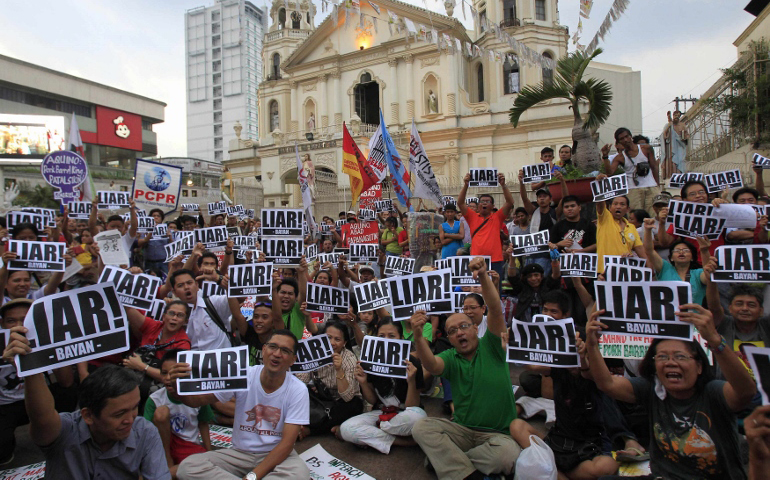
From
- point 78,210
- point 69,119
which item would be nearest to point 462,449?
point 78,210

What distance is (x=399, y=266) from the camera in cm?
727

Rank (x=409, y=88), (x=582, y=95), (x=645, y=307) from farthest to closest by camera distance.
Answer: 1. (x=409, y=88)
2. (x=582, y=95)
3. (x=645, y=307)

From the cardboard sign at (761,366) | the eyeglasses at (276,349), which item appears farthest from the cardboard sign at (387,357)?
the cardboard sign at (761,366)

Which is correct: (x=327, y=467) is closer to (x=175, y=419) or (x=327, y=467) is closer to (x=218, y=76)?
(x=175, y=419)

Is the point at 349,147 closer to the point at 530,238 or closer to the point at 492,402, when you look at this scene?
the point at 530,238

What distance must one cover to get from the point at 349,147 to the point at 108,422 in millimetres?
10228

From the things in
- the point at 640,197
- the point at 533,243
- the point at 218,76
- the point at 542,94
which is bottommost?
the point at 533,243

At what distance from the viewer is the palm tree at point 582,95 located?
9406 mm

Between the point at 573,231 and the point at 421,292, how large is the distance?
322 cm

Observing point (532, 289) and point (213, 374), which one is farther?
point (532, 289)

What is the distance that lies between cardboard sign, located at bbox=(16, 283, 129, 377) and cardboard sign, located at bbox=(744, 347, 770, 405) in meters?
3.51

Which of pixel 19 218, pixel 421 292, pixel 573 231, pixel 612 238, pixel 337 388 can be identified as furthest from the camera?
pixel 19 218

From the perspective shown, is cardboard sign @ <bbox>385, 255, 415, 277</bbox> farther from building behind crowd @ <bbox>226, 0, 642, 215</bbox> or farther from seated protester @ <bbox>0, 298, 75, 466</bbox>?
building behind crowd @ <bbox>226, 0, 642, 215</bbox>

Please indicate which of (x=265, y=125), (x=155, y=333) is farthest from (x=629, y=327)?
(x=265, y=125)
